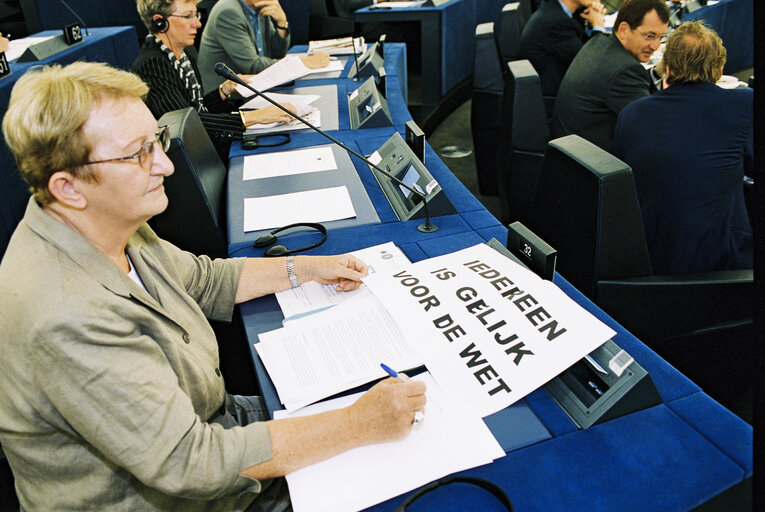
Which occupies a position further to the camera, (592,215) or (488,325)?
(592,215)

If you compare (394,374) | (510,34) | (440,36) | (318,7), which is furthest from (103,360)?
(318,7)

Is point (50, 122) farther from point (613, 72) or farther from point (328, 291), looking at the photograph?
point (613, 72)

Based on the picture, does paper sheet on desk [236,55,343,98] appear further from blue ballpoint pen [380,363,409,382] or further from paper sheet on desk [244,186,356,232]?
blue ballpoint pen [380,363,409,382]

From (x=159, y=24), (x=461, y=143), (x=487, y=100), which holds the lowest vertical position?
(x=461, y=143)

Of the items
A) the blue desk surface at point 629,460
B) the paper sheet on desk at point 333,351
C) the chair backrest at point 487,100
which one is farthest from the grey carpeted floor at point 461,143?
the blue desk surface at point 629,460

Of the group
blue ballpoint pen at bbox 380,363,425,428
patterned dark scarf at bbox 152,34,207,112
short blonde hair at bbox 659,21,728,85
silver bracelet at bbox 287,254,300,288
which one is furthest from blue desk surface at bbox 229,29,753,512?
patterned dark scarf at bbox 152,34,207,112

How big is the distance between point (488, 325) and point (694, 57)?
1372 mm

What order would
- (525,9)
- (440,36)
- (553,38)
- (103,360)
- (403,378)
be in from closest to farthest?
(103,360) → (403,378) → (553,38) → (440,36) → (525,9)

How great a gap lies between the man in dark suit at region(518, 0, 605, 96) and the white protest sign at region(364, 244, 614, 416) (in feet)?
9.09

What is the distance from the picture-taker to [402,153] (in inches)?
71.3

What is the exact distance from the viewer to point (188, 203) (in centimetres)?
166

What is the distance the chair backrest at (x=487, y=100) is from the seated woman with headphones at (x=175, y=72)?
123 cm

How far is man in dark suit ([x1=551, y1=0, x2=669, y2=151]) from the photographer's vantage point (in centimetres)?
→ 261

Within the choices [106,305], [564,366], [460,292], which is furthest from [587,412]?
[106,305]
